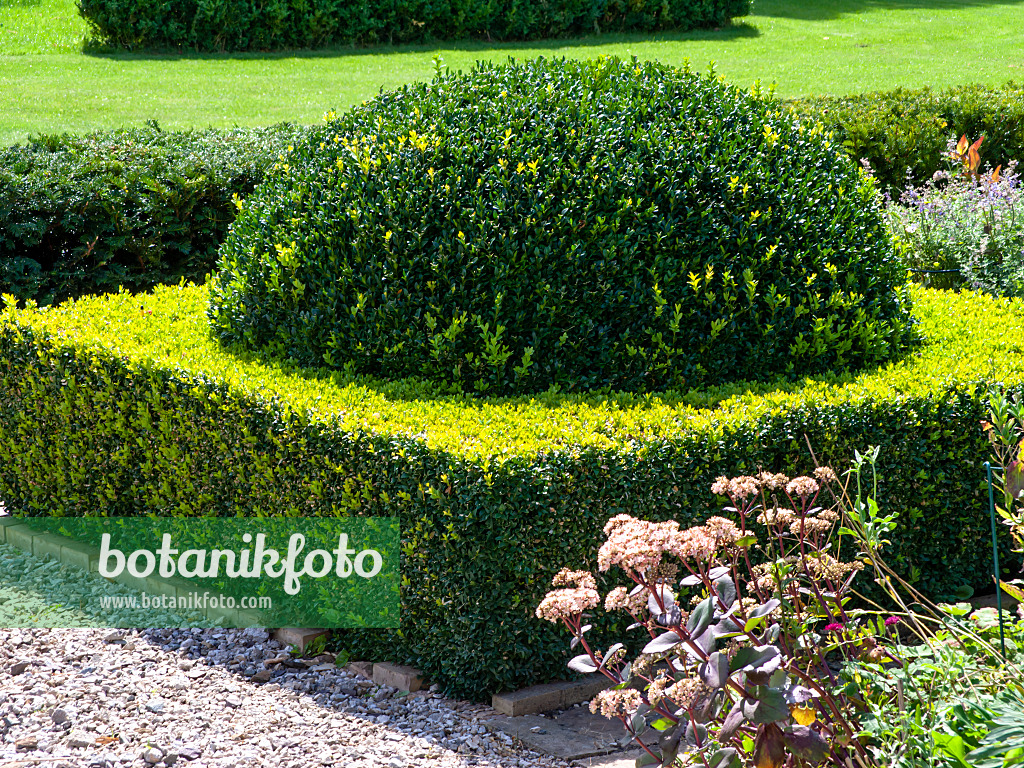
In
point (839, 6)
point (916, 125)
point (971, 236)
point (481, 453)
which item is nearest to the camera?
point (481, 453)

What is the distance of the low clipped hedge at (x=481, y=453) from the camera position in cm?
366

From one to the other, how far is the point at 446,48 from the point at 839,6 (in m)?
14.5

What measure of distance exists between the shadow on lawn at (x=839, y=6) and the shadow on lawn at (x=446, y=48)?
15.3 ft

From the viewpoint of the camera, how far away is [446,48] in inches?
931

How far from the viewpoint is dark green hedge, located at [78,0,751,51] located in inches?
867

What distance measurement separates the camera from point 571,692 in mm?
3793

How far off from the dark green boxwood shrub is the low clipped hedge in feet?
7.41

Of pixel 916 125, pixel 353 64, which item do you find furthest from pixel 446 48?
pixel 916 125

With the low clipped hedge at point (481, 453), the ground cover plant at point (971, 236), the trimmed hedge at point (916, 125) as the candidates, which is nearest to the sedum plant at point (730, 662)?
the low clipped hedge at point (481, 453)

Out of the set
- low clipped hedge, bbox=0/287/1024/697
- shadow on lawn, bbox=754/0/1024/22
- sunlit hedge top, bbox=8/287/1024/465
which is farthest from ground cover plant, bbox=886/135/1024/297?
shadow on lawn, bbox=754/0/1024/22
